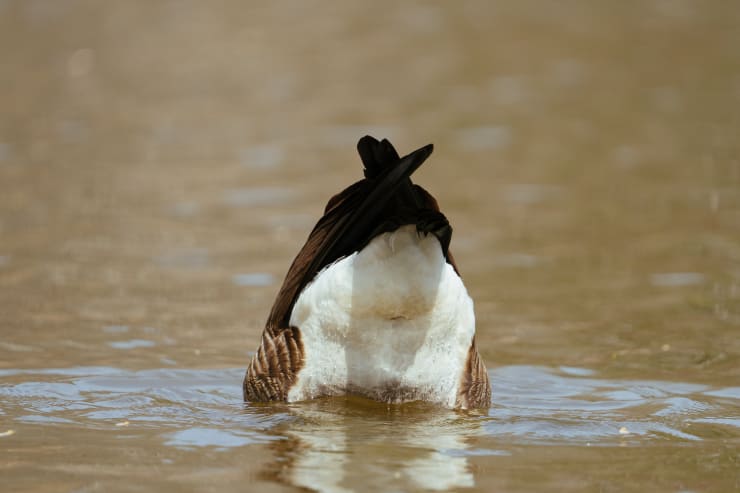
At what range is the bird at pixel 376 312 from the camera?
220 inches

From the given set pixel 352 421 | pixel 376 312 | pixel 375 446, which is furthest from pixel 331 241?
pixel 375 446

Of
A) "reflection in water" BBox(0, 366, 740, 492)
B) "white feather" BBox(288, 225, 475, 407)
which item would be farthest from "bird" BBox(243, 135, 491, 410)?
"reflection in water" BBox(0, 366, 740, 492)

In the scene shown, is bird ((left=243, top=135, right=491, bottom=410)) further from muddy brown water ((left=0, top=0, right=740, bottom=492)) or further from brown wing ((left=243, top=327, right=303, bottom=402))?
muddy brown water ((left=0, top=0, right=740, bottom=492))

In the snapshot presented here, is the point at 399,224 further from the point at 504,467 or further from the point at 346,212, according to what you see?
the point at 504,467

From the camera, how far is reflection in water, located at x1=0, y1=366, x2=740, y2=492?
509cm

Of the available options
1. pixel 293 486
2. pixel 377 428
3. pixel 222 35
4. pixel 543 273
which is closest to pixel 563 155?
pixel 543 273

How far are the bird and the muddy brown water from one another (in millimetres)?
144

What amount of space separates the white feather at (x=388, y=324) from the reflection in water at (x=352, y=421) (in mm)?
116

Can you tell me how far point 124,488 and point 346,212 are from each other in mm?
1718

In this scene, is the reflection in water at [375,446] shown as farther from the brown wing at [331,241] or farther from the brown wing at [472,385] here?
the brown wing at [331,241]

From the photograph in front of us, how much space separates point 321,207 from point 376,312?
6137 mm

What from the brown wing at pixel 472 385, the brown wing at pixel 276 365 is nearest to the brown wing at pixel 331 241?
the brown wing at pixel 276 365

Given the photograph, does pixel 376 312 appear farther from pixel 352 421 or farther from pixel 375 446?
pixel 375 446

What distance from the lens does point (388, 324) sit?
5883 millimetres
